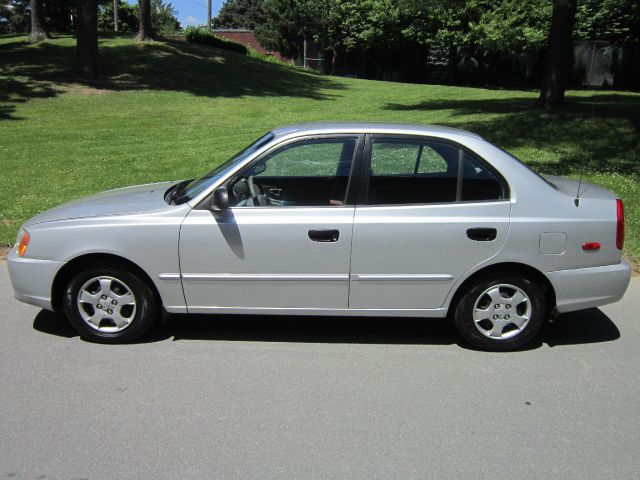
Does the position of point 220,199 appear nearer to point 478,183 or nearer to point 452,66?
point 478,183

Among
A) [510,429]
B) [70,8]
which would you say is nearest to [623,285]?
[510,429]

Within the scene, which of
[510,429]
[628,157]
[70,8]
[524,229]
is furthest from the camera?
[70,8]

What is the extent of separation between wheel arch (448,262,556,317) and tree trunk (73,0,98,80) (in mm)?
19731

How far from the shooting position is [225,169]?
4777 millimetres

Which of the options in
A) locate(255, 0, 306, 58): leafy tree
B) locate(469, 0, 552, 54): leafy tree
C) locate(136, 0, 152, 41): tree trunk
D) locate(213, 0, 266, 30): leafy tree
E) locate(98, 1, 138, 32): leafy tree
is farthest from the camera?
locate(213, 0, 266, 30): leafy tree

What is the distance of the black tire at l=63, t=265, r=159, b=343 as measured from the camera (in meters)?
4.61

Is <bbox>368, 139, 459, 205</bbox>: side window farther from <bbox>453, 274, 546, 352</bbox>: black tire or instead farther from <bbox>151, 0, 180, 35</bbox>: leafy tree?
<bbox>151, 0, 180, 35</bbox>: leafy tree

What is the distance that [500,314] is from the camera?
4.62 m

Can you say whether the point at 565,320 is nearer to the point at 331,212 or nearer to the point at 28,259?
the point at 331,212

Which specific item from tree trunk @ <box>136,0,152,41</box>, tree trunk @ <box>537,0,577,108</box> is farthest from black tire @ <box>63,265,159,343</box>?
tree trunk @ <box>136,0,152,41</box>

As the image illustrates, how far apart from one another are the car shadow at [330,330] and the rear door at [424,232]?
0.52m

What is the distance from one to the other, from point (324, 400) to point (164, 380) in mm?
1085

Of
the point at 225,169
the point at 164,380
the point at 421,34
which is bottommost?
the point at 164,380

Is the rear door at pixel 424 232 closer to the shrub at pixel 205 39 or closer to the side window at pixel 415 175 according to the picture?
the side window at pixel 415 175
